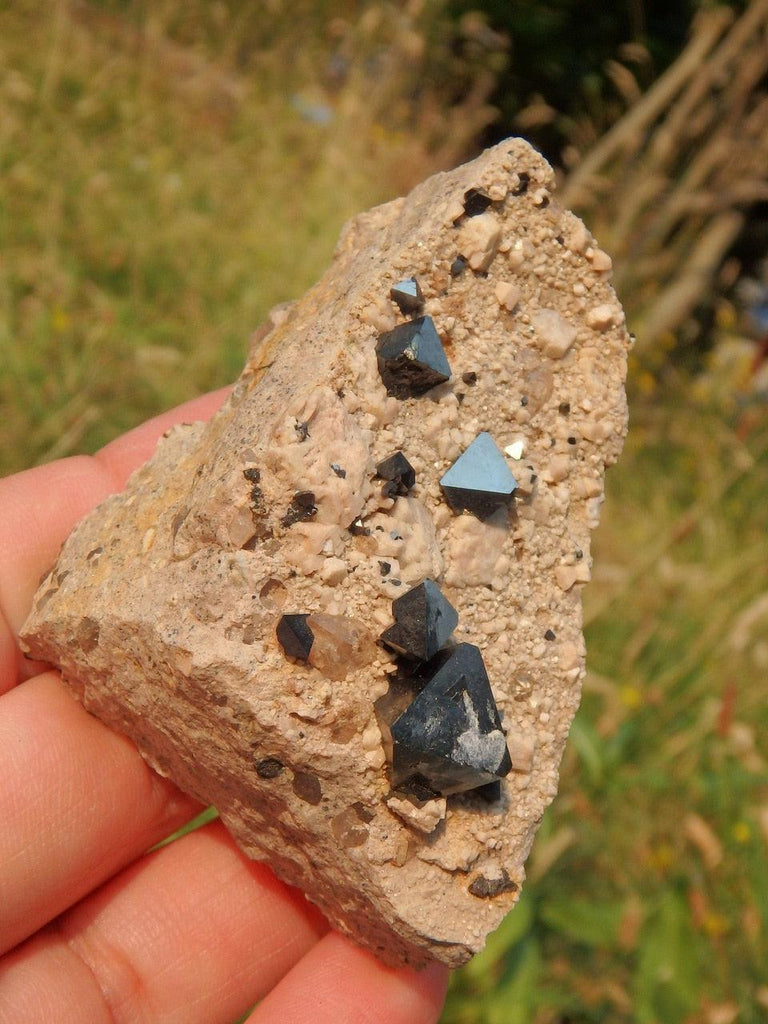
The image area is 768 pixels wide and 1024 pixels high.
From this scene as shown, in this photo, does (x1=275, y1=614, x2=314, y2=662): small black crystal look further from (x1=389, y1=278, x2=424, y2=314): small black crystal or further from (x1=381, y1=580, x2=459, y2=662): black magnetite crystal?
(x1=389, y1=278, x2=424, y2=314): small black crystal

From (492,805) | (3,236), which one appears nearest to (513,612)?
(492,805)

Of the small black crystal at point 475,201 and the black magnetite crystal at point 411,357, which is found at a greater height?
the small black crystal at point 475,201

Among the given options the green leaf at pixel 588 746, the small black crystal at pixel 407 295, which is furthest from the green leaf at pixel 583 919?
the small black crystal at pixel 407 295

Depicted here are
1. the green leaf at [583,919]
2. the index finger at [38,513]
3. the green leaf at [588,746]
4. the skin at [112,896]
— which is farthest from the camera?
the green leaf at [588,746]

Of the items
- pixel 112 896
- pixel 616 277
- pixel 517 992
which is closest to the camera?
pixel 112 896

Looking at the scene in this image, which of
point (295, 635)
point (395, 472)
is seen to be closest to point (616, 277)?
point (395, 472)

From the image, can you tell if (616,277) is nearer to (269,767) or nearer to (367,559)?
(367,559)

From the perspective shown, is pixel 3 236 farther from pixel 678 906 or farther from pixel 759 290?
pixel 759 290

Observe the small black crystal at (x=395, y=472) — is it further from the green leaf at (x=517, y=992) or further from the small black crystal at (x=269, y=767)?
the green leaf at (x=517, y=992)
